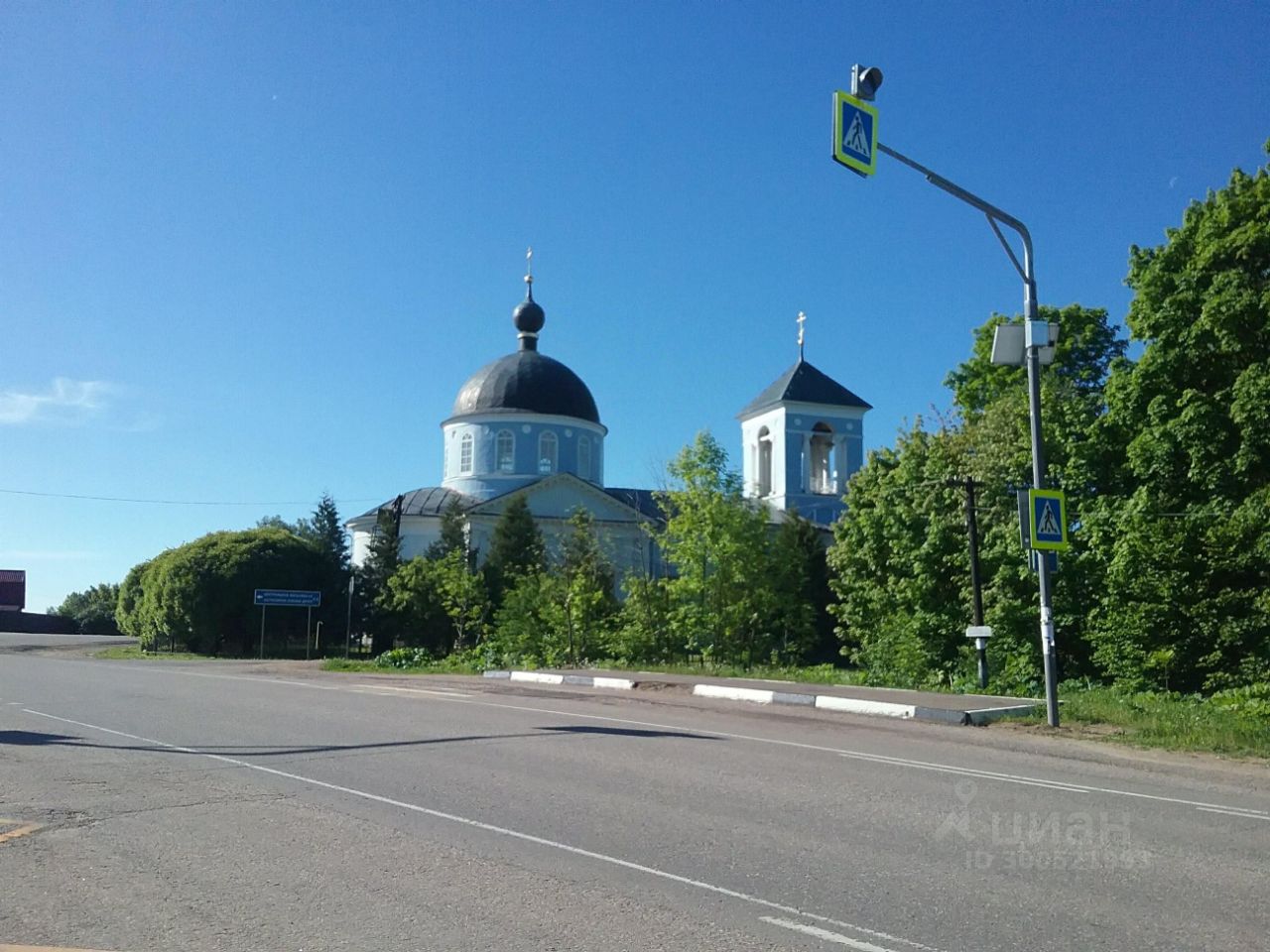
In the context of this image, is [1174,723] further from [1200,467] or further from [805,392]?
[805,392]

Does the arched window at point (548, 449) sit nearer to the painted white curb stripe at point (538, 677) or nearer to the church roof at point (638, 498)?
the church roof at point (638, 498)

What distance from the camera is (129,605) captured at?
236 ft

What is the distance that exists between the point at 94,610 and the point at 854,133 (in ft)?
294

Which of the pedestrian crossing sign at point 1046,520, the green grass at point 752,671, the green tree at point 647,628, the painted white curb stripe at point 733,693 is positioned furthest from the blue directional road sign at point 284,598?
the pedestrian crossing sign at point 1046,520

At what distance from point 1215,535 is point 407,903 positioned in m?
22.1

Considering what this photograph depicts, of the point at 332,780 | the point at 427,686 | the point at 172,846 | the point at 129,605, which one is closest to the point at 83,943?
the point at 172,846

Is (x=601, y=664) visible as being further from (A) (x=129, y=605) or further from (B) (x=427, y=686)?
(A) (x=129, y=605)

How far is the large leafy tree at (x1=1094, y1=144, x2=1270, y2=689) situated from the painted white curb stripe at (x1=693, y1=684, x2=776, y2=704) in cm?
937

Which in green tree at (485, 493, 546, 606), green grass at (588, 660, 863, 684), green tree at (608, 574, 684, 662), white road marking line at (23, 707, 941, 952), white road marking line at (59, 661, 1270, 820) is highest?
green tree at (485, 493, 546, 606)

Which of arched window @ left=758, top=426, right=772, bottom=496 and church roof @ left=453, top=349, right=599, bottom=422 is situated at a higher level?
church roof @ left=453, top=349, right=599, bottom=422

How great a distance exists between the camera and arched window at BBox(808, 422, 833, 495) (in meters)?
66.7

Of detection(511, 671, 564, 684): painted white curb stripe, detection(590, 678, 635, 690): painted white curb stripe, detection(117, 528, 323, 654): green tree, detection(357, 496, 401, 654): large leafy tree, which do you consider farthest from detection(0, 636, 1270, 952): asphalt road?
detection(357, 496, 401, 654): large leafy tree

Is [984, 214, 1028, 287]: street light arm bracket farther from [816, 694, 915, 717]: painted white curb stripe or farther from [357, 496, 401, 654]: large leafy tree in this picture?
[357, 496, 401, 654]: large leafy tree

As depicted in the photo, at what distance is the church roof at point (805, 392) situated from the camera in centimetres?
6469
